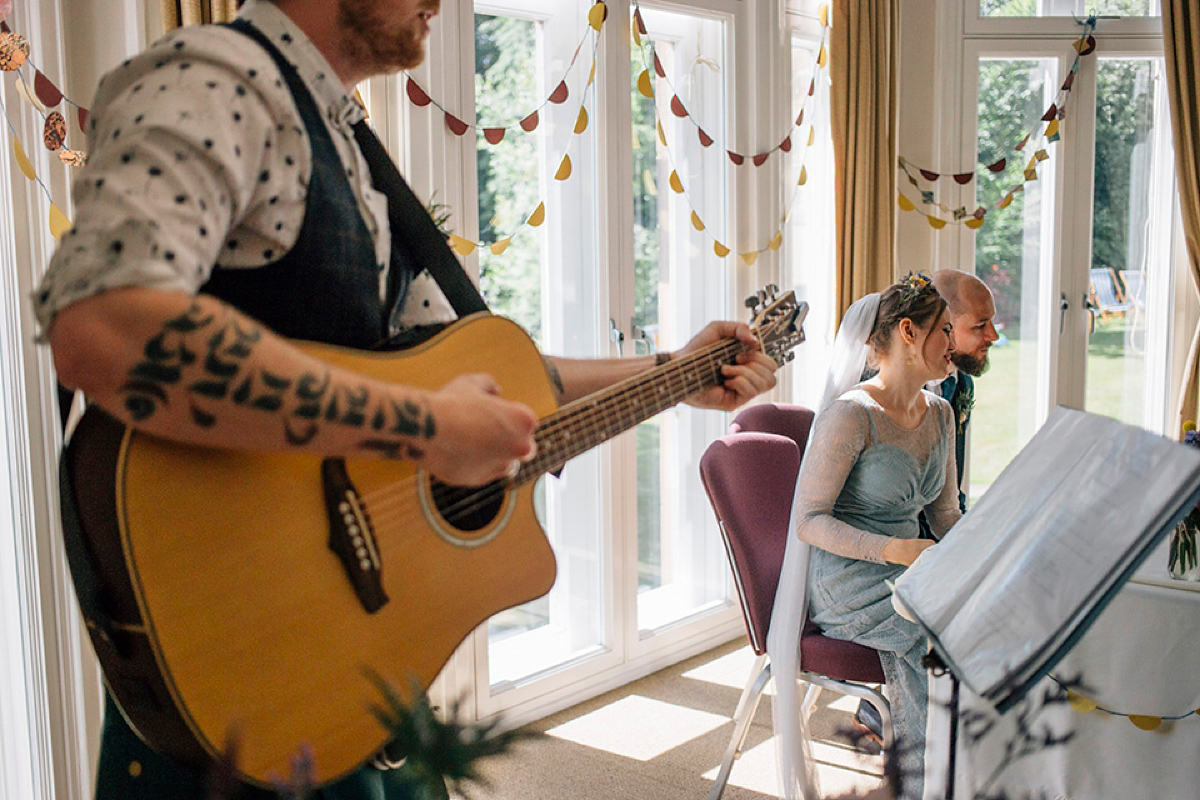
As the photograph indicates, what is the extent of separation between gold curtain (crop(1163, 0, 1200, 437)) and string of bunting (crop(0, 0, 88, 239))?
453cm

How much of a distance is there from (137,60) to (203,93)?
7cm

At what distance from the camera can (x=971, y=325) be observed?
3.30 m

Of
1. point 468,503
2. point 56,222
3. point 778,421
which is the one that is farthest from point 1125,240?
point 468,503

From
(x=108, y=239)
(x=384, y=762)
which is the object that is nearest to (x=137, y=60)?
(x=108, y=239)

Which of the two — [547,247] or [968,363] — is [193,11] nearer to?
[547,247]

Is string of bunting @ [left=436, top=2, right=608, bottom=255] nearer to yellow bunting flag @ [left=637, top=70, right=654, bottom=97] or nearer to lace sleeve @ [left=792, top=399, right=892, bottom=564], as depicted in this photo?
yellow bunting flag @ [left=637, top=70, right=654, bottom=97]

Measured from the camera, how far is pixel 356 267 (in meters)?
0.97

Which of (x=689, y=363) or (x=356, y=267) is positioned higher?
(x=356, y=267)

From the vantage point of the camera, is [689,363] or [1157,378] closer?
[689,363]

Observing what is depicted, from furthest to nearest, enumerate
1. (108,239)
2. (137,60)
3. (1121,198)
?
(1121,198) → (137,60) → (108,239)

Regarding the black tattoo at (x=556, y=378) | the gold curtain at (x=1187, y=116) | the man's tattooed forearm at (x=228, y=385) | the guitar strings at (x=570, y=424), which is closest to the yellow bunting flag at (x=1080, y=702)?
the guitar strings at (x=570, y=424)

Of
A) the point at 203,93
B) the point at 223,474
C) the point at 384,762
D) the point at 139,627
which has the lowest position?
the point at 384,762

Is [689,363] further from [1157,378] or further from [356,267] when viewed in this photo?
[1157,378]

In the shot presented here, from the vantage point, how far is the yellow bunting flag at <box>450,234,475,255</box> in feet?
9.42
